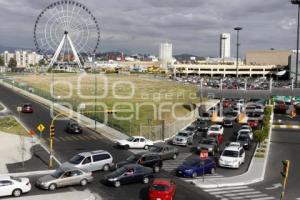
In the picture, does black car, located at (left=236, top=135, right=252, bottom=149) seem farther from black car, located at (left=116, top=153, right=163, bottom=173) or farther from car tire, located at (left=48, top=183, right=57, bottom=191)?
car tire, located at (left=48, top=183, right=57, bottom=191)

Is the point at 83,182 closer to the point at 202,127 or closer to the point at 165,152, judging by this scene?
the point at 165,152

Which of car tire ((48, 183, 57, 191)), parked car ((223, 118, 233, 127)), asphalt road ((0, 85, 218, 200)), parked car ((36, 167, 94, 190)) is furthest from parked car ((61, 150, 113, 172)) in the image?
parked car ((223, 118, 233, 127))

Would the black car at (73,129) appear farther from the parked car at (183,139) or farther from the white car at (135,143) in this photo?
the parked car at (183,139)

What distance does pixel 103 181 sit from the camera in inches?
1339

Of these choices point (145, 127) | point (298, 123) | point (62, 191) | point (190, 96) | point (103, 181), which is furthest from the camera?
point (190, 96)

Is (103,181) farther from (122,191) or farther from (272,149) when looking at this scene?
(272,149)

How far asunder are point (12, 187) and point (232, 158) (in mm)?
19950

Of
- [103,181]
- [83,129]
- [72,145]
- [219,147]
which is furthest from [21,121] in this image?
[103,181]

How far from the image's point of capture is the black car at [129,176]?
32656mm

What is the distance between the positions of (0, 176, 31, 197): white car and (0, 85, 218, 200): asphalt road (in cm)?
99

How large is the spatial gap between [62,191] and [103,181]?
374 centimetres

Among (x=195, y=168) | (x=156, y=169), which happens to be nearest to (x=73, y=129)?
(x=156, y=169)

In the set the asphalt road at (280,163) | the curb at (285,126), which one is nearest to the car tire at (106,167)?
the asphalt road at (280,163)

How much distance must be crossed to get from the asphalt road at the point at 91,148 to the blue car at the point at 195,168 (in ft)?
3.02
